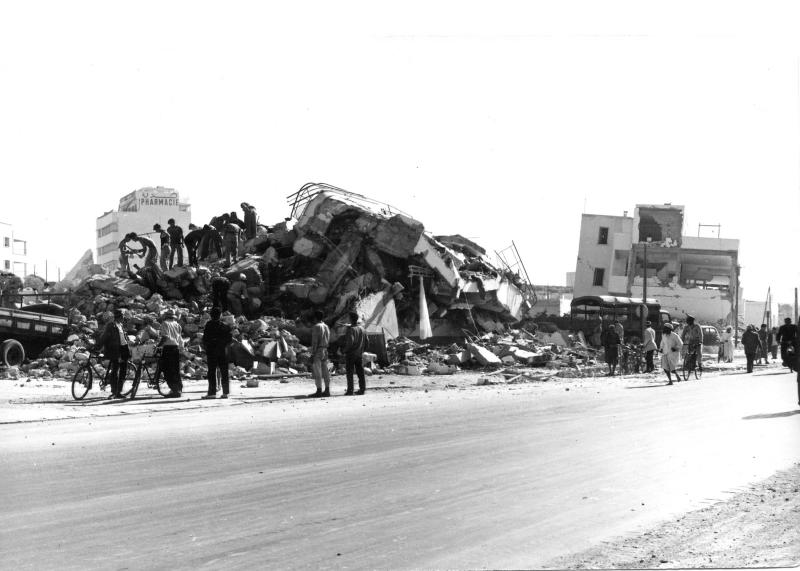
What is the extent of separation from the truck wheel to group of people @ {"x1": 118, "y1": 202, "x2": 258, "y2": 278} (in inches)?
303

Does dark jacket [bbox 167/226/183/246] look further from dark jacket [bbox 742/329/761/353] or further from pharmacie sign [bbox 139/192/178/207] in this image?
pharmacie sign [bbox 139/192/178/207]

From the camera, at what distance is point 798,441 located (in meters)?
11.9

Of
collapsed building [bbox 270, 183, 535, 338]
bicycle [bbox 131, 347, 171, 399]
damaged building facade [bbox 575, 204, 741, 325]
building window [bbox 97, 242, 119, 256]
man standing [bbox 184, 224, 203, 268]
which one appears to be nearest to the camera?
bicycle [bbox 131, 347, 171, 399]

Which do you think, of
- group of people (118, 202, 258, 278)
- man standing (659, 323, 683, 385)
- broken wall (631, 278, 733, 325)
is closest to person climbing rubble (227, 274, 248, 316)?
group of people (118, 202, 258, 278)

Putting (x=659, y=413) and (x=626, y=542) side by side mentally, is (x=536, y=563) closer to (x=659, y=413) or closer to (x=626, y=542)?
(x=626, y=542)

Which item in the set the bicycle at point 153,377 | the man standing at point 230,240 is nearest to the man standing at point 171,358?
the bicycle at point 153,377

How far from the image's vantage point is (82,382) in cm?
1738

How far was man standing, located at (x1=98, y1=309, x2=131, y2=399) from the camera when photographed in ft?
55.9

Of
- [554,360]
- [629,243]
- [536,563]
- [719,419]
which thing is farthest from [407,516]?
[629,243]

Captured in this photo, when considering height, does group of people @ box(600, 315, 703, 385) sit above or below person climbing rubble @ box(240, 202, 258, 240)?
below

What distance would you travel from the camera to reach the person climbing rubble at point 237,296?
94.4 ft

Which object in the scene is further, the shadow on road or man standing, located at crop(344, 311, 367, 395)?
man standing, located at crop(344, 311, 367, 395)

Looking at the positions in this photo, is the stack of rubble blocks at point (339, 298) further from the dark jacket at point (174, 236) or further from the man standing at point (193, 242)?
the dark jacket at point (174, 236)

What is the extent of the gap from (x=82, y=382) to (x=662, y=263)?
61.1 meters
